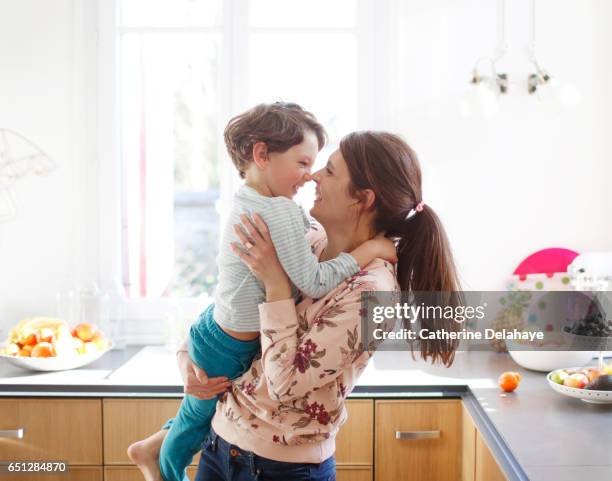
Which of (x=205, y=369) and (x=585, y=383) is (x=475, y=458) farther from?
(x=205, y=369)

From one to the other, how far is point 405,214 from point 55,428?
1358mm

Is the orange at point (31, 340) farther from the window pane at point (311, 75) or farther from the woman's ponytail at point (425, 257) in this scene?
the woman's ponytail at point (425, 257)

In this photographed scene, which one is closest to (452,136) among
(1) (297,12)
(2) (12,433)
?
(1) (297,12)

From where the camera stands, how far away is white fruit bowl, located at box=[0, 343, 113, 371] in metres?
2.38

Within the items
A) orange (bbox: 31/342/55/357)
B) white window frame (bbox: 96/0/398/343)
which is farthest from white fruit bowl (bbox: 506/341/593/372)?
orange (bbox: 31/342/55/357)

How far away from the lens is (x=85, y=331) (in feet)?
8.35

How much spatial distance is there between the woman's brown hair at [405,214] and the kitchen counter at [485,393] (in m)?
0.32

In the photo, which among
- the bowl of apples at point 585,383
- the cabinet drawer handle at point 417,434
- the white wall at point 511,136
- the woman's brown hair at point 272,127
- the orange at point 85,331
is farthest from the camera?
the white wall at point 511,136

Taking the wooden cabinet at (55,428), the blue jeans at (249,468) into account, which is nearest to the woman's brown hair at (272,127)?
the blue jeans at (249,468)

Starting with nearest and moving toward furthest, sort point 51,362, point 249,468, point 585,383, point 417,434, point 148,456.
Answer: point 249,468
point 148,456
point 585,383
point 417,434
point 51,362

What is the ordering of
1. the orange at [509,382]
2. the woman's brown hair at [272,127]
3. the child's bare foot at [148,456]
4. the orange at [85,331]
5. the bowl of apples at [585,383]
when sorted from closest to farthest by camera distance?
1. the woman's brown hair at [272,127]
2. the child's bare foot at [148,456]
3. the bowl of apples at [585,383]
4. the orange at [509,382]
5. the orange at [85,331]

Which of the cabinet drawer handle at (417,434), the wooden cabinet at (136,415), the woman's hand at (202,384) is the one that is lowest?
the cabinet drawer handle at (417,434)

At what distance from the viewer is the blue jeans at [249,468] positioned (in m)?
1.48

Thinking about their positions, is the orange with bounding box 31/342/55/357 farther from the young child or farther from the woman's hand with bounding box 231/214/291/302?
the woman's hand with bounding box 231/214/291/302
